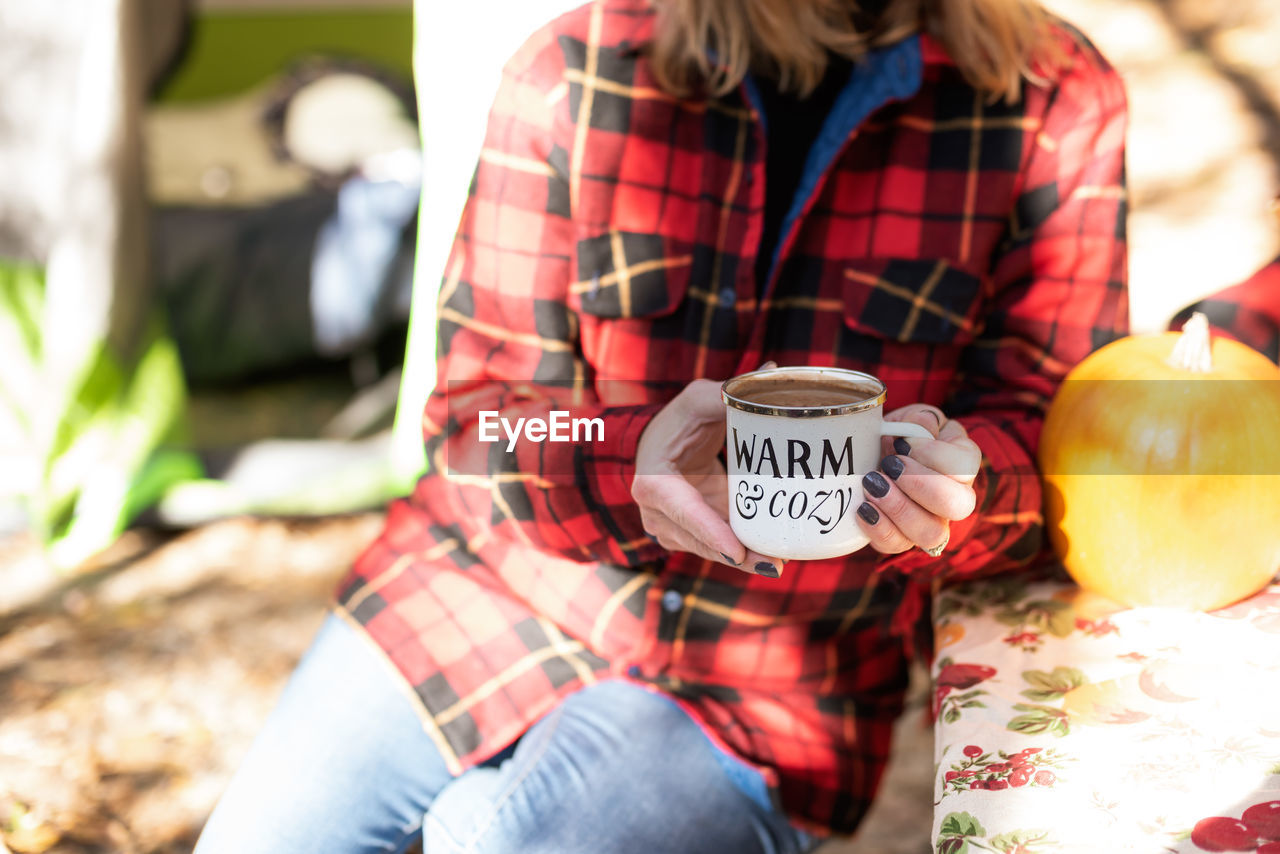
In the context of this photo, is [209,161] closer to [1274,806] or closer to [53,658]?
[53,658]

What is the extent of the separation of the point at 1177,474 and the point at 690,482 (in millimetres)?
396

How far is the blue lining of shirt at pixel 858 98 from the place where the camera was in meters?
0.96

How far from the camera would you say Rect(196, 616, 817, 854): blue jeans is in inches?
36.5

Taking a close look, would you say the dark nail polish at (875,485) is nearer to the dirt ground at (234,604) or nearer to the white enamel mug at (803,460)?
the white enamel mug at (803,460)

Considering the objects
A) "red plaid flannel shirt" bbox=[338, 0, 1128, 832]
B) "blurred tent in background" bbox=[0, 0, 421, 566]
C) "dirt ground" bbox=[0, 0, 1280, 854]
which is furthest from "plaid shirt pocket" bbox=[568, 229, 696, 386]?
"blurred tent in background" bbox=[0, 0, 421, 566]

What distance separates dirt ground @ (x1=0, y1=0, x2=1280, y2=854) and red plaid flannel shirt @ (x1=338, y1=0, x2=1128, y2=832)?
9.5 inches

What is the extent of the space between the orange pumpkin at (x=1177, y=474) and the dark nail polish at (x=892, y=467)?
10.6 inches

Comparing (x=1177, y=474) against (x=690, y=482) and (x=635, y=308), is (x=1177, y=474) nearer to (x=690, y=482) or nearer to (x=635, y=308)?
(x=690, y=482)

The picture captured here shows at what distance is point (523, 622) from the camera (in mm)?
1068

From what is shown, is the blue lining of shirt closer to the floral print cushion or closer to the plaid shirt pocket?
the plaid shirt pocket

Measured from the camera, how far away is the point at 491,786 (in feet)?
3.25

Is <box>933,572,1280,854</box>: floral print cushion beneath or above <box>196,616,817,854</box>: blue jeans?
above

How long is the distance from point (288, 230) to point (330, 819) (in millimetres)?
2309

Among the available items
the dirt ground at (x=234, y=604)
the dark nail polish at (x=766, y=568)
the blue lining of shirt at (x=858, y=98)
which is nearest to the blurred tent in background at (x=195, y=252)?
the dirt ground at (x=234, y=604)
